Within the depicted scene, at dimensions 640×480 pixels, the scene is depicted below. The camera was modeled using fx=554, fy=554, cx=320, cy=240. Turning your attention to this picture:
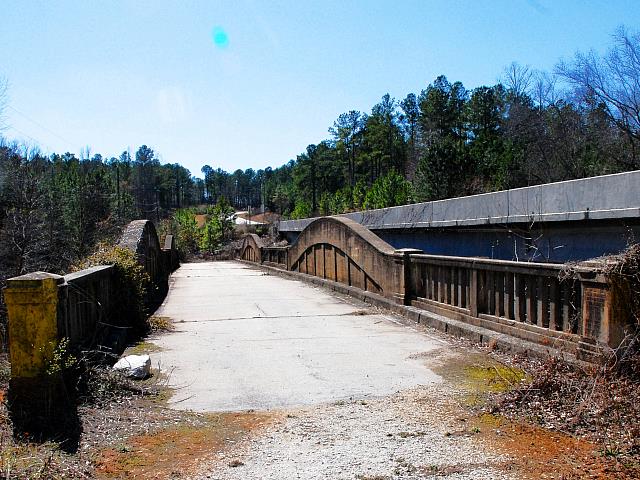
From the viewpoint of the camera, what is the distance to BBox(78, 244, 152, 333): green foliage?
30.9 ft

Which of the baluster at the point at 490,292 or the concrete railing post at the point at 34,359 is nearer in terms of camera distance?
the concrete railing post at the point at 34,359

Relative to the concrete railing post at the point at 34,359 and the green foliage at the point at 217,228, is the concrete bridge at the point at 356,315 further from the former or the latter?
the green foliage at the point at 217,228

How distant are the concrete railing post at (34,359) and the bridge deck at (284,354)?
1.23 meters

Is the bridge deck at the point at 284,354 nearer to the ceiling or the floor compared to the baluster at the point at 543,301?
nearer to the floor

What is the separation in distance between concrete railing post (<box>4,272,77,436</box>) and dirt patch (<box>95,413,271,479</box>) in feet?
2.28

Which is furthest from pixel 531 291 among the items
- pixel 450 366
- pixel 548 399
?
pixel 548 399

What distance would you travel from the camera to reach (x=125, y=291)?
31.3 ft

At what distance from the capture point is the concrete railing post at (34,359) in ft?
15.6

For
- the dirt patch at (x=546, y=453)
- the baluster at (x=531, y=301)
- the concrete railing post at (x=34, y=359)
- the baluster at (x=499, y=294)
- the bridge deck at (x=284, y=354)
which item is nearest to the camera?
the dirt patch at (x=546, y=453)

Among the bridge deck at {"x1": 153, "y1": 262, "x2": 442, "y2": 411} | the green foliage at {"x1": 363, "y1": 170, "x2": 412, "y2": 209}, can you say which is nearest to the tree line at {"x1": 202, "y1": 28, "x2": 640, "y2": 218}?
the green foliage at {"x1": 363, "y1": 170, "x2": 412, "y2": 209}

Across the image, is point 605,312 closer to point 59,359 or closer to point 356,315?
point 59,359

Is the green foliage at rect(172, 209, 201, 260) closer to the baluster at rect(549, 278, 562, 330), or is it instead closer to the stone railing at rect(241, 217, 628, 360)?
the stone railing at rect(241, 217, 628, 360)

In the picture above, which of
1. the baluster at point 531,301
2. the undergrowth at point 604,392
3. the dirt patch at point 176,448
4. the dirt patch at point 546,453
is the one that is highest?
the baluster at point 531,301

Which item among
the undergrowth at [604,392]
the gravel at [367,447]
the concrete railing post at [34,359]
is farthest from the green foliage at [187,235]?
the undergrowth at [604,392]
